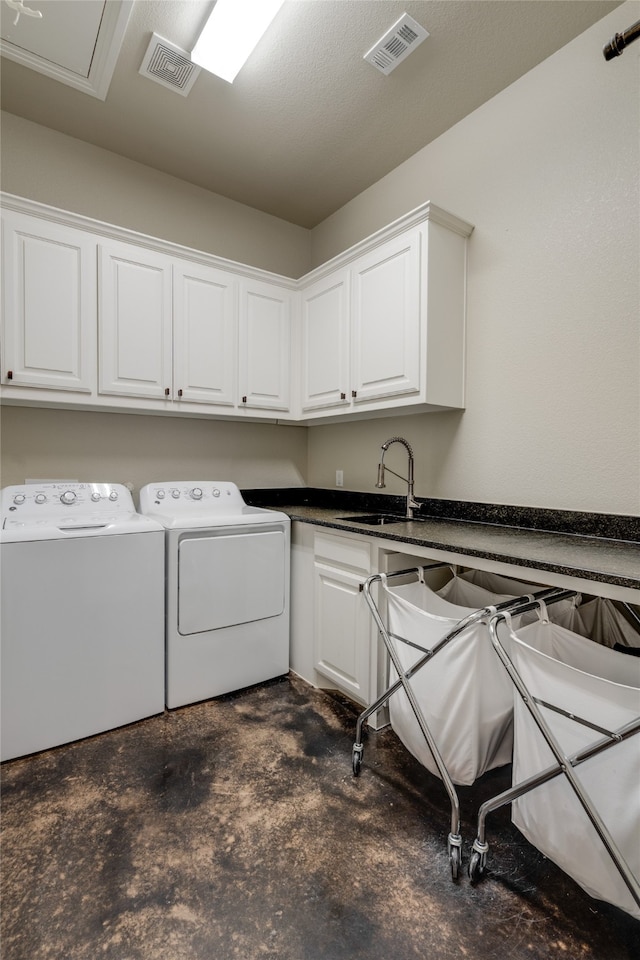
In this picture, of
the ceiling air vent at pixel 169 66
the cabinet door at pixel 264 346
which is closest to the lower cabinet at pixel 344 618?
the cabinet door at pixel 264 346

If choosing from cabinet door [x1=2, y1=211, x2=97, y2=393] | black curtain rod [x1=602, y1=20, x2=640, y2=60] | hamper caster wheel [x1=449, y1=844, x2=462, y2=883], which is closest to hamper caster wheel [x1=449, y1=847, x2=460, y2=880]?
hamper caster wheel [x1=449, y1=844, x2=462, y2=883]

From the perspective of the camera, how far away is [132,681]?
2.02 meters

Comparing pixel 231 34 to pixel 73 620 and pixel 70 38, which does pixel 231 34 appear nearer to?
pixel 70 38

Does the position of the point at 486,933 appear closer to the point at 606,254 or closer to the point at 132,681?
the point at 132,681

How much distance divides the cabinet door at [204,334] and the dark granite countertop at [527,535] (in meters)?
0.88

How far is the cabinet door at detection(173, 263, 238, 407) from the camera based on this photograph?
98.6 inches

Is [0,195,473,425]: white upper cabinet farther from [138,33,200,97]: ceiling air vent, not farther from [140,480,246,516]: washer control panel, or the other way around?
[138,33,200,97]: ceiling air vent

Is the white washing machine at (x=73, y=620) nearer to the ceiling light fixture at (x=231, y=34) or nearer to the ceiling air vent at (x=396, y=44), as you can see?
the ceiling light fixture at (x=231, y=34)

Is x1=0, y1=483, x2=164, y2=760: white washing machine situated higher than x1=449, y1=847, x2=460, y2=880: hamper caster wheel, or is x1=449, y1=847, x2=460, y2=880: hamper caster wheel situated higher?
x1=0, y1=483, x2=164, y2=760: white washing machine

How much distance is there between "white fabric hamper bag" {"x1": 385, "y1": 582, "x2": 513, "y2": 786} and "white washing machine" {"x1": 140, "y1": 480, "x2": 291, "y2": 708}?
1.03 m

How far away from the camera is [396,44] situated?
→ 1879mm

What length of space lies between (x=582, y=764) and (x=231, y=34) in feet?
9.11

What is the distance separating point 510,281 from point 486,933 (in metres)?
2.31

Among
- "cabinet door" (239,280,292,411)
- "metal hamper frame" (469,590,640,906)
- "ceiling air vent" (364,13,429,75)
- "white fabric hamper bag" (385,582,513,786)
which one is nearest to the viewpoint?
"metal hamper frame" (469,590,640,906)
